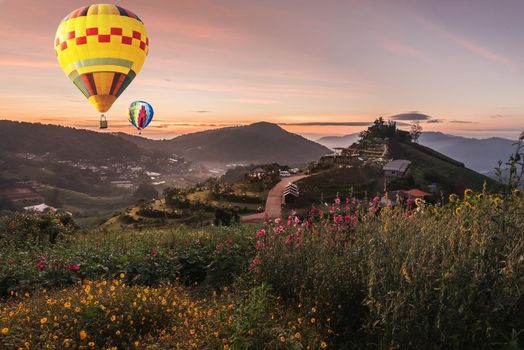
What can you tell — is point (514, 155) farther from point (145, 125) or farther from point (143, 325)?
point (145, 125)

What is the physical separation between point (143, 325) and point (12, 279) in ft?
15.2

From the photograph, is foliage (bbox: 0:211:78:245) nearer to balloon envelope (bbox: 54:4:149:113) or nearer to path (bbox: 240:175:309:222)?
balloon envelope (bbox: 54:4:149:113)

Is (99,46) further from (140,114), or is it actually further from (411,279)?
(140,114)

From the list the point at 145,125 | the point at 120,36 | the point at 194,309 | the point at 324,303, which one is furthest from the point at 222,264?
the point at 145,125

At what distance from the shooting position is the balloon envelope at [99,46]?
27.0m

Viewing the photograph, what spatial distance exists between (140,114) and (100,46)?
3131 cm

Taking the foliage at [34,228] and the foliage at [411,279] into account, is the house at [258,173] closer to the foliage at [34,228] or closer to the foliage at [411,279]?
the foliage at [34,228]

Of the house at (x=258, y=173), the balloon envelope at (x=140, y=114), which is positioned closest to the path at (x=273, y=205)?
the house at (x=258, y=173)

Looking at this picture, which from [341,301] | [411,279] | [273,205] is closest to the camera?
[411,279]

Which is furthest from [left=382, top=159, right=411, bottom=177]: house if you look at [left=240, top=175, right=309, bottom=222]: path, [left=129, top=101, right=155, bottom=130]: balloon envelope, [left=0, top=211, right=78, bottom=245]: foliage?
[left=0, top=211, right=78, bottom=245]: foliage

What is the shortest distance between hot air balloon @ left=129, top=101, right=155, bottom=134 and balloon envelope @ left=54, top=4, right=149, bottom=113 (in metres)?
28.2

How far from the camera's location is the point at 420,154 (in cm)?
9862

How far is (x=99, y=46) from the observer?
27.1 m

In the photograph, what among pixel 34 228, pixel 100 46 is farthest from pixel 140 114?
pixel 34 228
